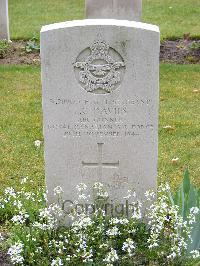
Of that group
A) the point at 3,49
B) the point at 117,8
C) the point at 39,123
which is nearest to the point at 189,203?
the point at 39,123

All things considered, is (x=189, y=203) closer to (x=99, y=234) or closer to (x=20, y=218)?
(x=99, y=234)

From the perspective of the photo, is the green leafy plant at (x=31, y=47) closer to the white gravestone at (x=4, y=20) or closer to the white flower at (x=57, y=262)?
the white gravestone at (x=4, y=20)

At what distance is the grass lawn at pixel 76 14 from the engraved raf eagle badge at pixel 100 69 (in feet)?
23.9

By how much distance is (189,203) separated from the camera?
4.25 m

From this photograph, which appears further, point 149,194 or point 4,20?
point 4,20

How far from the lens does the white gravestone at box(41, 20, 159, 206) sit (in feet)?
14.1

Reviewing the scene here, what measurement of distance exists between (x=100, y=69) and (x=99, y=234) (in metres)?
1.16

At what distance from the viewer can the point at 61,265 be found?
4.00 m

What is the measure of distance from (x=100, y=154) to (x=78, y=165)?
186 millimetres

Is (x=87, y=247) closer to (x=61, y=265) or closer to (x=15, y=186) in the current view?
(x=61, y=265)

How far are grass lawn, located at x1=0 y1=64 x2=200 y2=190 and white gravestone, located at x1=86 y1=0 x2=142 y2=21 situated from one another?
0.95 m

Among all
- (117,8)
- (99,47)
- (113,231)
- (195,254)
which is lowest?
(195,254)

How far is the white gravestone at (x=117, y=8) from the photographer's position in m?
9.52

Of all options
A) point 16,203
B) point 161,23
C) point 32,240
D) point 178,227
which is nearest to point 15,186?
point 16,203
